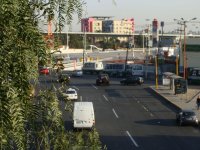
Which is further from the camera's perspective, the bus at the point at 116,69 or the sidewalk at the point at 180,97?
the bus at the point at 116,69

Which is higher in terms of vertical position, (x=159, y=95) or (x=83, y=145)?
(x=83, y=145)

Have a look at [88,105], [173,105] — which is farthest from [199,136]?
[173,105]

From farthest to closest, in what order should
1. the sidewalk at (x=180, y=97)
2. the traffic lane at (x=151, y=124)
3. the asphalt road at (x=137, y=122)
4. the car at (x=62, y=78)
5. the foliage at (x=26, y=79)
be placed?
the sidewalk at (x=180, y=97), the traffic lane at (x=151, y=124), the asphalt road at (x=137, y=122), the car at (x=62, y=78), the foliage at (x=26, y=79)

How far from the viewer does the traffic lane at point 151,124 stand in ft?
86.3

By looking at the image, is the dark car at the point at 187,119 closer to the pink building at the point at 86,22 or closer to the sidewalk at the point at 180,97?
the sidewalk at the point at 180,97

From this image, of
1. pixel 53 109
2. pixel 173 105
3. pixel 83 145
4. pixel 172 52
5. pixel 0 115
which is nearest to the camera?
pixel 0 115

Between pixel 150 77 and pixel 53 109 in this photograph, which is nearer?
pixel 53 109

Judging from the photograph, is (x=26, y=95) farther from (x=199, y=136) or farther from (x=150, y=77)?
(x=150, y=77)

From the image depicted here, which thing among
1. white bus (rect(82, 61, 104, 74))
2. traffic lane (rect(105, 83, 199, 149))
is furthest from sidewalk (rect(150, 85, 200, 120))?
white bus (rect(82, 61, 104, 74))

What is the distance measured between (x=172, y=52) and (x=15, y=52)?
13784 cm

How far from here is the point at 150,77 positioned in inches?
2928

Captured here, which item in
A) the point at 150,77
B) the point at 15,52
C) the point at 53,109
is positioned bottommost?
the point at 150,77

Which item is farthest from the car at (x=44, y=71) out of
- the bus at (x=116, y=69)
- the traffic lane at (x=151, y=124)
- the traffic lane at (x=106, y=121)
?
the bus at (x=116, y=69)

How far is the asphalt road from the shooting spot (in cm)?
2569
